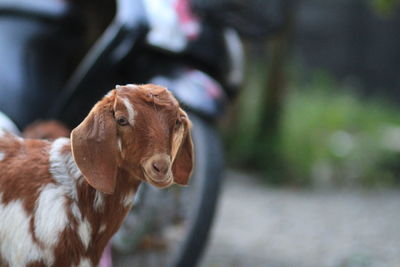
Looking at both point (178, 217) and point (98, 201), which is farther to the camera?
point (178, 217)

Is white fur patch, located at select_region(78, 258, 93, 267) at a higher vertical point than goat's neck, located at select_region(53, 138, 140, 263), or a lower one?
lower

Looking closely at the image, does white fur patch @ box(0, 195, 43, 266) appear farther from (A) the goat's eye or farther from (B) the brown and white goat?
(A) the goat's eye

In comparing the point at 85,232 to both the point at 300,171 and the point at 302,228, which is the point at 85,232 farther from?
the point at 300,171

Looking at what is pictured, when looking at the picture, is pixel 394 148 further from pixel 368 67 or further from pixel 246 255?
pixel 368 67

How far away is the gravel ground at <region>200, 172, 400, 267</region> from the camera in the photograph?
12.0 ft

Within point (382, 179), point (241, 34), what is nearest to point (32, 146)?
point (241, 34)

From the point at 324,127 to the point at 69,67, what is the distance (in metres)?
2.96

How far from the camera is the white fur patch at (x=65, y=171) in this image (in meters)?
1.72

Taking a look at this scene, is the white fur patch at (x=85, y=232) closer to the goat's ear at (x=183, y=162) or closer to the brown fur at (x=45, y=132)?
the goat's ear at (x=183, y=162)

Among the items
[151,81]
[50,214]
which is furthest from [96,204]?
[151,81]

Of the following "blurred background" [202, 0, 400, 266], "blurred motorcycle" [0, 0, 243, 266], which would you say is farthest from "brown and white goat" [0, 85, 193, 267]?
"blurred background" [202, 0, 400, 266]

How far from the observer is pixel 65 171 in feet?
5.72

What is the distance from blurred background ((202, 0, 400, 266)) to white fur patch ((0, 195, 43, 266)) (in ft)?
6.03

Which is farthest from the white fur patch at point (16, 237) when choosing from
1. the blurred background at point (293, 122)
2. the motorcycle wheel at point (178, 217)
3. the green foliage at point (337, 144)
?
the green foliage at point (337, 144)
